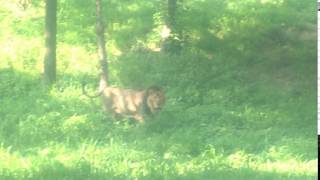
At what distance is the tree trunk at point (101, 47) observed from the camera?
3.68 m

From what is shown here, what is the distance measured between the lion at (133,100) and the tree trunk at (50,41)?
23cm

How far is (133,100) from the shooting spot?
3.75 m

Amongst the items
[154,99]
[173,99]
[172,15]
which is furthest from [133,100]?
[172,15]

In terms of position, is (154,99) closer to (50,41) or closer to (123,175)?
(123,175)

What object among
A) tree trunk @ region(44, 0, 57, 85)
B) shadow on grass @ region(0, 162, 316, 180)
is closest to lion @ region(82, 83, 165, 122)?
tree trunk @ region(44, 0, 57, 85)

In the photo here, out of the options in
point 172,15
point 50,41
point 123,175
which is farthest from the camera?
point 172,15

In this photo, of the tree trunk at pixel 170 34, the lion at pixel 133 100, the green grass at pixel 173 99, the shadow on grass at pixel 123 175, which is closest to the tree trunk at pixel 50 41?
the green grass at pixel 173 99

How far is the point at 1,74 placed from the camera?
360 centimetres

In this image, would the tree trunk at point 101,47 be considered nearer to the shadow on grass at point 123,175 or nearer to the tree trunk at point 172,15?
the tree trunk at point 172,15

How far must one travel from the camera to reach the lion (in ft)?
12.1

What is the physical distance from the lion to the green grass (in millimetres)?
43

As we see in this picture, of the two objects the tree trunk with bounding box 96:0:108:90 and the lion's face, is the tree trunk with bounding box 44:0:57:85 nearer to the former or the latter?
the tree trunk with bounding box 96:0:108:90

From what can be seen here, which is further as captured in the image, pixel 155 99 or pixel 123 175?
pixel 155 99

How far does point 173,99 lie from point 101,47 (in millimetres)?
A: 501
